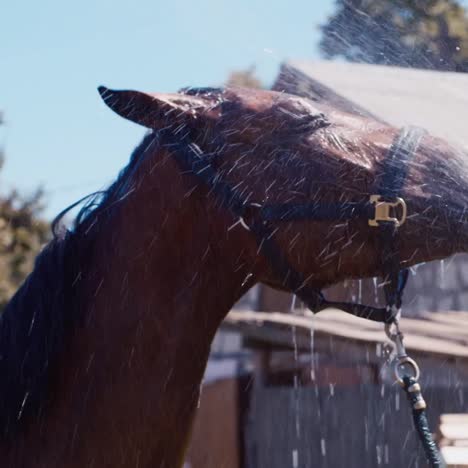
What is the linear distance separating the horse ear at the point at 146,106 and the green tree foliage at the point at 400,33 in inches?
119

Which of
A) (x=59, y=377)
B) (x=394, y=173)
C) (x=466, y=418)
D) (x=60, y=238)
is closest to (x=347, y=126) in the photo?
(x=394, y=173)

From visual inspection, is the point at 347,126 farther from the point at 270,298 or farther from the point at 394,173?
the point at 270,298

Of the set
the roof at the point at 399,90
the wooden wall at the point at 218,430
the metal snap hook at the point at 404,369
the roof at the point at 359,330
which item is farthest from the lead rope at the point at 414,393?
the wooden wall at the point at 218,430

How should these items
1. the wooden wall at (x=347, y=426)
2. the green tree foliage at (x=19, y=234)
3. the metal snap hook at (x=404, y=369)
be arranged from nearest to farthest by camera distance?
the metal snap hook at (x=404, y=369) → the wooden wall at (x=347, y=426) → the green tree foliage at (x=19, y=234)

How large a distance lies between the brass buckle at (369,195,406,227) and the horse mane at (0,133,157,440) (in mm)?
551

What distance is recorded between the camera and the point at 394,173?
2064 mm

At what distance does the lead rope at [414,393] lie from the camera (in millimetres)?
1889

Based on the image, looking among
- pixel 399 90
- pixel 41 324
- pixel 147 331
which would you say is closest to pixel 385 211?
pixel 147 331

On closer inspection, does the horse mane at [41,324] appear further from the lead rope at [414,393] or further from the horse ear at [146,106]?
the lead rope at [414,393]

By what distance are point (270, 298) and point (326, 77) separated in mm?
3643

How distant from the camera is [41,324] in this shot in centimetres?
209

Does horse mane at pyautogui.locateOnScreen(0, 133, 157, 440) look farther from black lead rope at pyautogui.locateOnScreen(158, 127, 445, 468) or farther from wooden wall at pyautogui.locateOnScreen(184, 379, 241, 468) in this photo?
wooden wall at pyautogui.locateOnScreen(184, 379, 241, 468)

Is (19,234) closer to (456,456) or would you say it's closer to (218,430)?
(218,430)

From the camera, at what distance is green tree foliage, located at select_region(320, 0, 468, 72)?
5.47 meters
